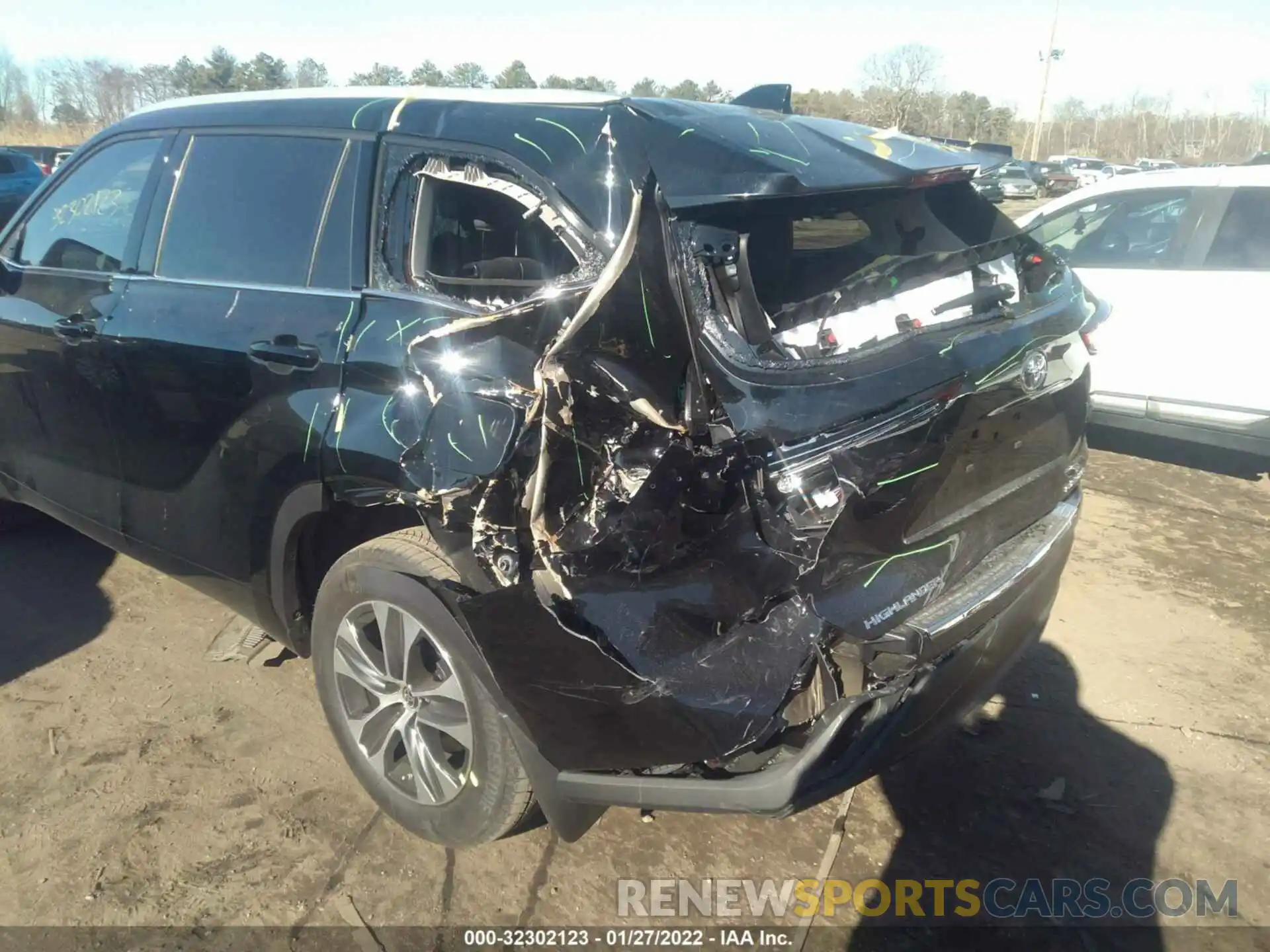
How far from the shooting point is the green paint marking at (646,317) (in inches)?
76.2

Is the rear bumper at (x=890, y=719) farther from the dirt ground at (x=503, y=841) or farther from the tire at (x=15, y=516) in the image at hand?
the tire at (x=15, y=516)

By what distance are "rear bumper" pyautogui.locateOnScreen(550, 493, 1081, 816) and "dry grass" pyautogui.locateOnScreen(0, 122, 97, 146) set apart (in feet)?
159

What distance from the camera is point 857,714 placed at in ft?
6.54

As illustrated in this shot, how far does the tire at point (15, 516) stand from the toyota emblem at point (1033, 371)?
14.7 feet

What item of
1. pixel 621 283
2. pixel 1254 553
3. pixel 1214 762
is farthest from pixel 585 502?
pixel 1254 553

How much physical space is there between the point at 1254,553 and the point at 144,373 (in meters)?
5.00

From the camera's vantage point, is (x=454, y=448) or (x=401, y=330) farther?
(x=401, y=330)

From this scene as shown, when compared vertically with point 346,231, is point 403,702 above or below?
below

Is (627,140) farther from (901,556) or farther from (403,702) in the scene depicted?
(403,702)

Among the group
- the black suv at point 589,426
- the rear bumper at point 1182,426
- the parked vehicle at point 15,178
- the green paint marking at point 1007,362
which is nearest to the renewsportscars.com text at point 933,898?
the black suv at point 589,426

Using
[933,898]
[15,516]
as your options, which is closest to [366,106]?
[933,898]

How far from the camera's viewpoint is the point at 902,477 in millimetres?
2160

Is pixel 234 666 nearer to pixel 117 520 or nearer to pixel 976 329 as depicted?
pixel 117 520

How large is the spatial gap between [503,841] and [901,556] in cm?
140
